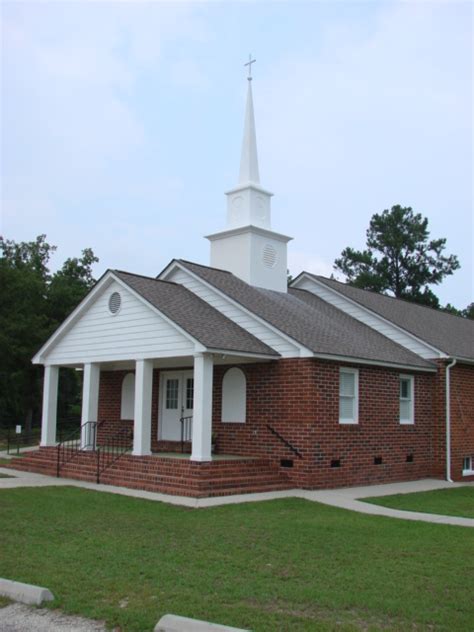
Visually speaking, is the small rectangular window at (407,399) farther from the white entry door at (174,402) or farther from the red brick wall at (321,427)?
the white entry door at (174,402)

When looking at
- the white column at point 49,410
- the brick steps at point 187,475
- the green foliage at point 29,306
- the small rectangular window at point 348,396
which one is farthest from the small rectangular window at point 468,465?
the green foliage at point 29,306

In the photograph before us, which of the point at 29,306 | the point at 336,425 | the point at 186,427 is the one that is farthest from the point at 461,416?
the point at 29,306

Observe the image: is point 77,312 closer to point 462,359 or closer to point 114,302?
point 114,302

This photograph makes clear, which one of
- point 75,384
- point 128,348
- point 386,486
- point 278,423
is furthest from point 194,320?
point 75,384

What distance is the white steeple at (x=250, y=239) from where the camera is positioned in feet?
69.6

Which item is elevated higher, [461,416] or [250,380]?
[250,380]

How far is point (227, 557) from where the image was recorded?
27.1 ft

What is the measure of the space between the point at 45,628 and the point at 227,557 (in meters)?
2.88

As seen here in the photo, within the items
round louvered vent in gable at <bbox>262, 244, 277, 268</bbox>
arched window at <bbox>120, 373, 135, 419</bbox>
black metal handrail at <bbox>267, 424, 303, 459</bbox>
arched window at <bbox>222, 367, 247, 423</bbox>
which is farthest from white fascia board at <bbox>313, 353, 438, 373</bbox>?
arched window at <bbox>120, 373, 135, 419</bbox>

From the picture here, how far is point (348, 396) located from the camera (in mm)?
17172

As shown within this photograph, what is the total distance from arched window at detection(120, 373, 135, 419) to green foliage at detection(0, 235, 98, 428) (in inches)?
659

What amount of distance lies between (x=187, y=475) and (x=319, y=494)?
2836 mm

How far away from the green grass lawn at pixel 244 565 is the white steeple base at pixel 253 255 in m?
10.3

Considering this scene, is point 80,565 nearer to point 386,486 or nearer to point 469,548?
point 469,548
